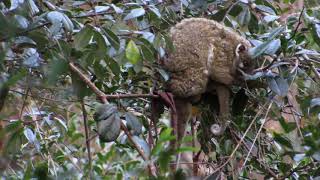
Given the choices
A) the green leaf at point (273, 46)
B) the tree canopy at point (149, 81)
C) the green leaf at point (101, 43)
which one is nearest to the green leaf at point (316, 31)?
the tree canopy at point (149, 81)

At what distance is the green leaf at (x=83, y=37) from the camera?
7.91ft

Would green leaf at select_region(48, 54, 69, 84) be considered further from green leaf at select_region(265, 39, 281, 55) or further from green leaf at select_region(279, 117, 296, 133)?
green leaf at select_region(265, 39, 281, 55)

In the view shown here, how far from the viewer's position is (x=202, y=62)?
133 inches

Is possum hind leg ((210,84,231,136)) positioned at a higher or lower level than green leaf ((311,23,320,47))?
lower

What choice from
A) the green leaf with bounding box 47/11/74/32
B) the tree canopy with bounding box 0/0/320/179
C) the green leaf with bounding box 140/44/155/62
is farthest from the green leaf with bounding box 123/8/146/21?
the green leaf with bounding box 47/11/74/32

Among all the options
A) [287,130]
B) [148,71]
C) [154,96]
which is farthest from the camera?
[148,71]

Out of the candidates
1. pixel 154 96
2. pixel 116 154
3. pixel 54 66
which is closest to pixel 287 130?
pixel 154 96

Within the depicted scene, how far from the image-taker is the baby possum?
3.31m

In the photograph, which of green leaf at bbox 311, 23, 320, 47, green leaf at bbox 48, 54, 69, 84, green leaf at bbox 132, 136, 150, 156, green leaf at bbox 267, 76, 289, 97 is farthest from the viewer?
green leaf at bbox 267, 76, 289, 97

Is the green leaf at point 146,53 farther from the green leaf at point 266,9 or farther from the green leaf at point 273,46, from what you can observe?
the green leaf at point 266,9

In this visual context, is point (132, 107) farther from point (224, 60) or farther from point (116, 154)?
point (116, 154)

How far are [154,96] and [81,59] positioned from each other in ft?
1.54

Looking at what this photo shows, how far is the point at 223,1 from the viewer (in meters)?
3.38

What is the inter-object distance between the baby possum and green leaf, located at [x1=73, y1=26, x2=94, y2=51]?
94cm
